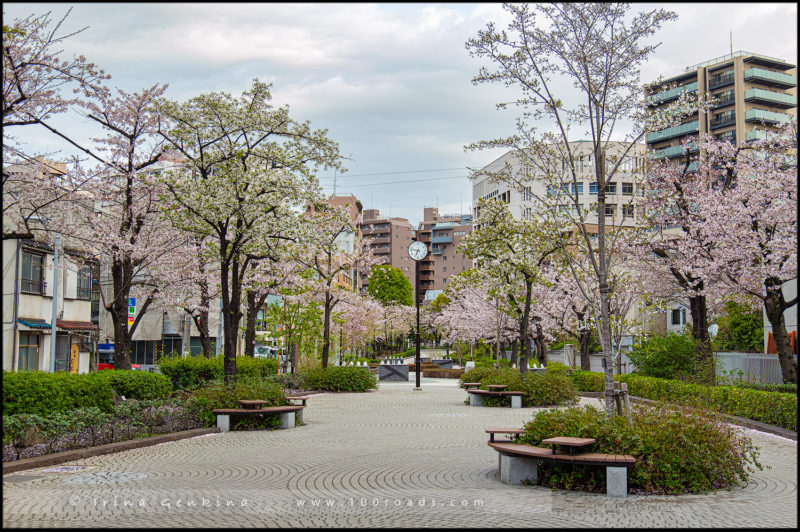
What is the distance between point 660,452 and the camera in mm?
8875

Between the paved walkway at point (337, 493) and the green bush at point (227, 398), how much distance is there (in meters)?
1.63

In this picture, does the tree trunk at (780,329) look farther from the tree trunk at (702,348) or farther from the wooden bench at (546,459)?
the wooden bench at (546,459)

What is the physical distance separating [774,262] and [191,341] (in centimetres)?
5395

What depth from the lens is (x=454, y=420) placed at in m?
18.0

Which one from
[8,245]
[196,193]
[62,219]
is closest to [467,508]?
[196,193]

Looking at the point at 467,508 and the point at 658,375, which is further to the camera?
the point at 658,375

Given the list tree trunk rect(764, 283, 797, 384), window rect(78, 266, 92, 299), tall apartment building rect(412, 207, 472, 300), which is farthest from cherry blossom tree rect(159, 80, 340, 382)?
tall apartment building rect(412, 207, 472, 300)

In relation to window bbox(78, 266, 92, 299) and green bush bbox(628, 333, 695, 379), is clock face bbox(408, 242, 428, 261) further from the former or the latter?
window bbox(78, 266, 92, 299)

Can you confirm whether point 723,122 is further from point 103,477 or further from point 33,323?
point 103,477

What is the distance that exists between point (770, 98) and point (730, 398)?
7572 centimetres

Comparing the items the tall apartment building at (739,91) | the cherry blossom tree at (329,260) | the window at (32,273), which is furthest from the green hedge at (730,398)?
the tall apartment building at (739,91)

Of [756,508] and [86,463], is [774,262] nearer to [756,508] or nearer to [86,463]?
[756,508]

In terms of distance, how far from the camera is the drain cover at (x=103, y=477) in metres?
9.09

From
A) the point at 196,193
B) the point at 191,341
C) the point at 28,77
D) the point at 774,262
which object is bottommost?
the point at 191,341
